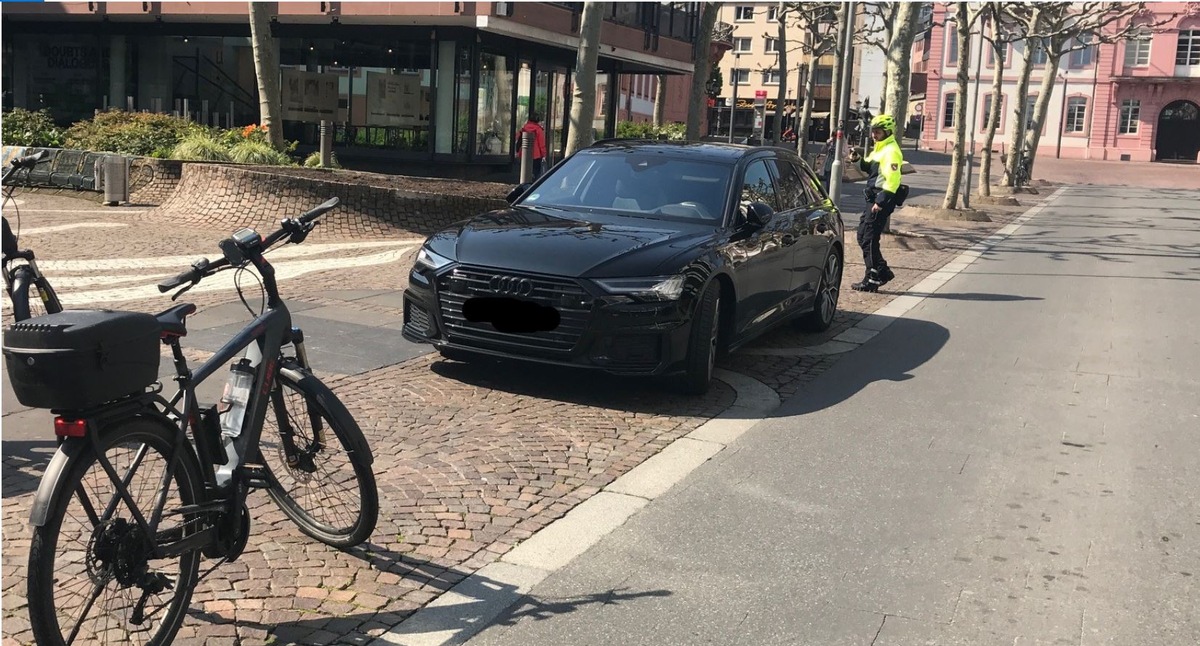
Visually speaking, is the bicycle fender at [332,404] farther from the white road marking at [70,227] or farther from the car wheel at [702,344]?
the white road marking at [70,227]

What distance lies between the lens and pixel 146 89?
32344 mm

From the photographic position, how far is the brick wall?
1570 centimetres

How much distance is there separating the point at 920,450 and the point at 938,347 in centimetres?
363

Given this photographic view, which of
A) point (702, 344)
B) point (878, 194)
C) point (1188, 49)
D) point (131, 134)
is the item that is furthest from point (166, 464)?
point (1188, 49)

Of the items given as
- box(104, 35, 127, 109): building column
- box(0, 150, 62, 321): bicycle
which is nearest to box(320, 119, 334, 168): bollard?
box(104, 35, 127, 109): building column

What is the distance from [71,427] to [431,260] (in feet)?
14.4

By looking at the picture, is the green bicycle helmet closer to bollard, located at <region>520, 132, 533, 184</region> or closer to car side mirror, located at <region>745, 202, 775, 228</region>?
bollard, located at <region>520, 132, 533, 184</region>

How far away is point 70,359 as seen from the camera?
317 centimetres

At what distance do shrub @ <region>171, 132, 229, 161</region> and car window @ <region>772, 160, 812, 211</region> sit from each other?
38.8 feet

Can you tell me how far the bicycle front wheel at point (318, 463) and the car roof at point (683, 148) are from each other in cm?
504

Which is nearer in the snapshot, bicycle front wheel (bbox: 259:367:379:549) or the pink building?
bicycle front wheel (bbox: 259:367:379:549)

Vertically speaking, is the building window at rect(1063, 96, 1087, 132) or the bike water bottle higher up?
the building window at rect(1063, 96, 1087, 132)

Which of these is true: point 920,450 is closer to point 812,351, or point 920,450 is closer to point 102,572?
point 812,351

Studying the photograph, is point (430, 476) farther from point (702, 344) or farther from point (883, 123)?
point (883, 123)
